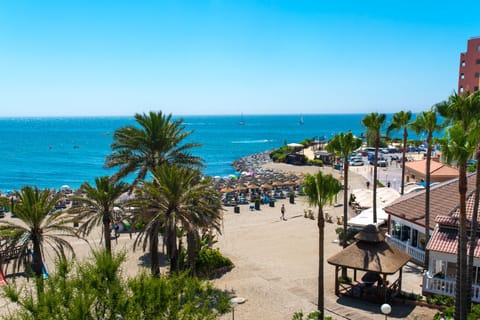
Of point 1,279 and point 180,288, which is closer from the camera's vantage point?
point 180,288

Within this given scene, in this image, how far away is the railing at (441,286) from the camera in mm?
16878

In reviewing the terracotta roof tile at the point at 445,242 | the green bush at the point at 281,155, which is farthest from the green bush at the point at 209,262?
the green bush at the point at 281,155

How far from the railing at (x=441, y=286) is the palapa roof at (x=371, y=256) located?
1.26 metres

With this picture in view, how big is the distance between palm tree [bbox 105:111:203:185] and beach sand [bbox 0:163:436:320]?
4.36 meters

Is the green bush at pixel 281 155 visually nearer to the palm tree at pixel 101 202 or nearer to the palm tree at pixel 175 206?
the palm tree at pixel 101 202

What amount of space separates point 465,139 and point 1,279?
20.4m

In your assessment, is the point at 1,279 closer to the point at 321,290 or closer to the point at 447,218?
the point at 321,290

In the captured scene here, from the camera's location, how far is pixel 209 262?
21297 mm

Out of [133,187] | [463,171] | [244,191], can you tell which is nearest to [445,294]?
[463,171]

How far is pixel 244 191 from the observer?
48.6 metres

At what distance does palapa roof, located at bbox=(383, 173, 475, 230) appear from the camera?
20.7 metres

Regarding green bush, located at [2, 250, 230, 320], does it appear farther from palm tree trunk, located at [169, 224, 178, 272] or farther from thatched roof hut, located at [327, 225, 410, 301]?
thatched roof hut, located at [327, 225, 410, 301]

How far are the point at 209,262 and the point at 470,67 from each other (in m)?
36.6

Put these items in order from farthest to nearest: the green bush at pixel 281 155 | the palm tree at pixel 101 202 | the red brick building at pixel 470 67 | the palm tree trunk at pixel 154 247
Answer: the green bush at pixel 281 155, the red brick building at pixel 470 67, the palm tree at pixel 101 202, the palm tree trunk at pixel 154 247
